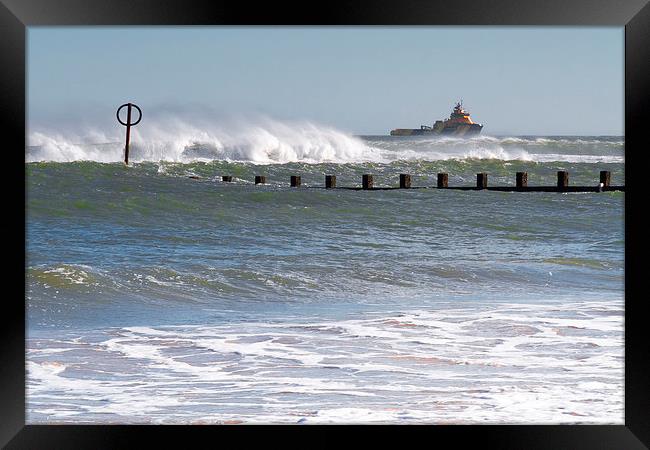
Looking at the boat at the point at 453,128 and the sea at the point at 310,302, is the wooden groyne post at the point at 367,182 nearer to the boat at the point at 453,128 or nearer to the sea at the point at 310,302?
the sea at the point at 310,302

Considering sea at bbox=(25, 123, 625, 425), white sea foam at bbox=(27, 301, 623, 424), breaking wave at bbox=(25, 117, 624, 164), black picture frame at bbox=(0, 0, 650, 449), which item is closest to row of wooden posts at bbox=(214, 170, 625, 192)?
sea at bbox=(25, 123, 625, 425)

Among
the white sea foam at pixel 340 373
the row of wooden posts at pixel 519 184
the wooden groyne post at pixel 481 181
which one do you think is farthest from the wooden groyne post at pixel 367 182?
the white sea foam at pixel 340 373

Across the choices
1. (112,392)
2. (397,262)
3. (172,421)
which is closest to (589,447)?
(172,421)

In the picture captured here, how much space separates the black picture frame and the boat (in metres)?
24.2

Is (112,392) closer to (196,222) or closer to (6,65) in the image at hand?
(6,65)

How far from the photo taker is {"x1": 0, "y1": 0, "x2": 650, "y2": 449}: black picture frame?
1792mm

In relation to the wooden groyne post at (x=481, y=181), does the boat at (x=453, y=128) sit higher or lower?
higher

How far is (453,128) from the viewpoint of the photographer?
26.9 m

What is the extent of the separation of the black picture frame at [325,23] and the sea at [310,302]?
549 mm

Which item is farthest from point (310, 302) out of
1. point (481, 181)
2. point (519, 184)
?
point (519, 184)

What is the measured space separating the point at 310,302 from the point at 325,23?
411cm

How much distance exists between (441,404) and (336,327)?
185 cm

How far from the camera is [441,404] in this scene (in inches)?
107

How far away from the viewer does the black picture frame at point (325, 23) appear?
5.88 feet
